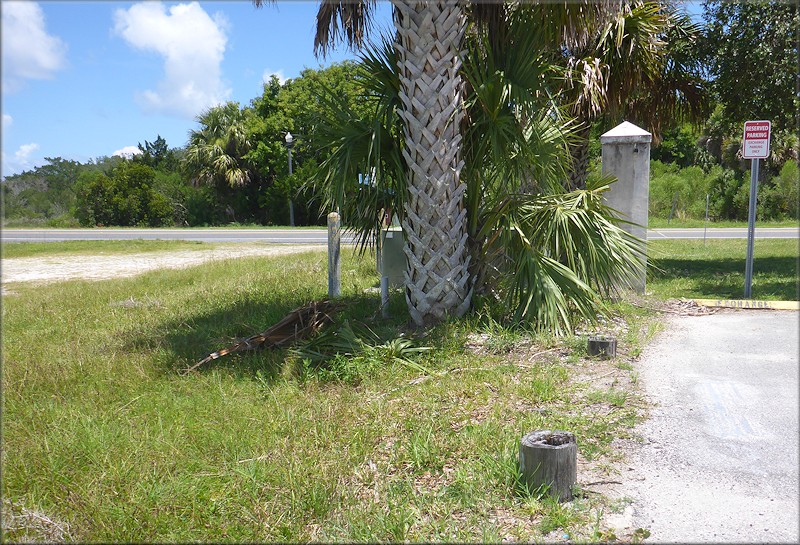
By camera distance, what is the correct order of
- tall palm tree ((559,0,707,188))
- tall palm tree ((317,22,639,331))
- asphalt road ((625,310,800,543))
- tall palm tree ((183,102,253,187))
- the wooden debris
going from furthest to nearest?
tall palm tree ((183,102,253,187)) → tall palm tree ((559,0,707,188)) → tall palm tree ((317,22,639,331)) → the wooden debris → asphalt road ((625,310,800,543))

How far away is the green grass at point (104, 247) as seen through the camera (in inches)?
768

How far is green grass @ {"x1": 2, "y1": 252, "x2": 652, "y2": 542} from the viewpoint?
3.40m

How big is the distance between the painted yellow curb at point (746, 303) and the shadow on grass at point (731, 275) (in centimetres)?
19

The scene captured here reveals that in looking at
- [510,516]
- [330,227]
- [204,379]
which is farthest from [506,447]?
[330,227]

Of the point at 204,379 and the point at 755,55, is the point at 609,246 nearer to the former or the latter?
the point at 204,379

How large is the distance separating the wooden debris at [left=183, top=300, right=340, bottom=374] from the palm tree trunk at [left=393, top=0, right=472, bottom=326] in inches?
38.4

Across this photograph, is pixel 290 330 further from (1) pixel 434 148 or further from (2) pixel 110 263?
(2) pixel 110 263

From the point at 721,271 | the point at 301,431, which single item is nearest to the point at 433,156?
the point at 301,431

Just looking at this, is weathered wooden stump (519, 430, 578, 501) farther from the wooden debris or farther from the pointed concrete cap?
the pointed concrete cap

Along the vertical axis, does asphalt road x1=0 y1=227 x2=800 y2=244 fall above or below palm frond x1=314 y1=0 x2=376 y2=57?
below

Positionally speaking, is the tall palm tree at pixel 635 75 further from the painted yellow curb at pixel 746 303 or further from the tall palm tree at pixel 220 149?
the tall palm tree at pixel 220 149

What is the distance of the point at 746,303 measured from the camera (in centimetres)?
797

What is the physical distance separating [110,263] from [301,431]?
13830 millimetres

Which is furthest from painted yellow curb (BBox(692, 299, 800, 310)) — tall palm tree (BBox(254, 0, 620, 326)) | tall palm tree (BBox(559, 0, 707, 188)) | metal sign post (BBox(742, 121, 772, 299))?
tall palm tree (BBox(254, 0, 620, 326))
